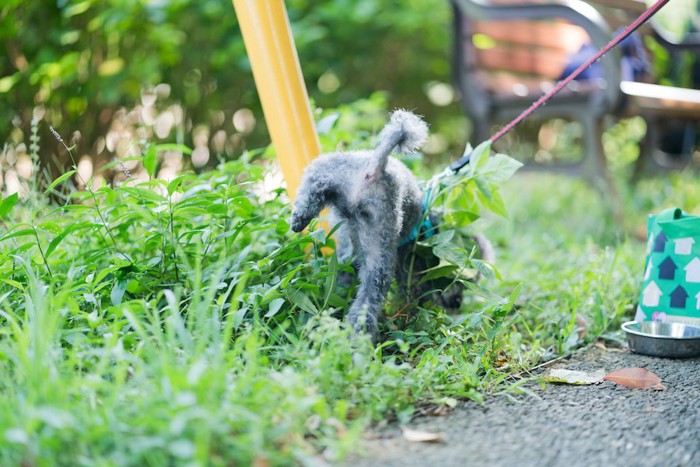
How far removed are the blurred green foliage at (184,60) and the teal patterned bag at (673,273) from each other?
1859 millimetres

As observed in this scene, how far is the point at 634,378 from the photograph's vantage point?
1846 millimetres

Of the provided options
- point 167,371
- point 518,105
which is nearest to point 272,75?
point 167,371

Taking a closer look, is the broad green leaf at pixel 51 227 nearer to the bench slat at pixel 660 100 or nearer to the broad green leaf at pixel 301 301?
the broad green leaf at pixel 301 301

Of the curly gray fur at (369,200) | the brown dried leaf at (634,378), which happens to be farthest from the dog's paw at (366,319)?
the brown dried leaf at (634,378)

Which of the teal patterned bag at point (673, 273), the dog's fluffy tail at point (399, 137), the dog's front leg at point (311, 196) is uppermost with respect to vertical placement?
the dog's fluffy tail at point (399, 137)

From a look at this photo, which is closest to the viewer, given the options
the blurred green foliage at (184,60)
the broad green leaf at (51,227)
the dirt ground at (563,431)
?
the dirt ground at (563,431)

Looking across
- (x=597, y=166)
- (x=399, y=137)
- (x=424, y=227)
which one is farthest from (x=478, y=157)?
(x=597, y=166)

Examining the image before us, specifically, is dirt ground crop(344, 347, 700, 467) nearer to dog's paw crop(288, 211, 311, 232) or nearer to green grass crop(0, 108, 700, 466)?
green grass crop(0, 108, 700, 466)

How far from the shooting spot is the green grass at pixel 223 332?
1.21 meters

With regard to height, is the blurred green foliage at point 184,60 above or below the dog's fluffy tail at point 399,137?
above

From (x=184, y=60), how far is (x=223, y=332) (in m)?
3.19

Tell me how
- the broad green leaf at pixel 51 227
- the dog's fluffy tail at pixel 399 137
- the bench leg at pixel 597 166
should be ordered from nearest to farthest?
the dog's fluffy tail at pixel 399 137 → the broad green leaf at pixel 51 227 → the bench leg at pixel 597 166

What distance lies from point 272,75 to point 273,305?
80 centimetres

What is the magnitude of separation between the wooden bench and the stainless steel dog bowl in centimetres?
158
